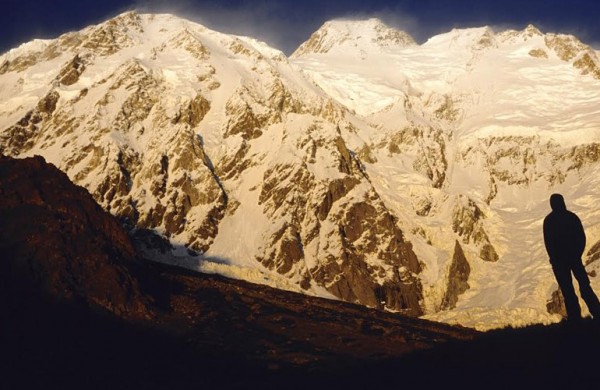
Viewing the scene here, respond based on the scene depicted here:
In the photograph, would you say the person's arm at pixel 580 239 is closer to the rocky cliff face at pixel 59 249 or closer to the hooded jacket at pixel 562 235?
the hooded jacket at pixel 562 235

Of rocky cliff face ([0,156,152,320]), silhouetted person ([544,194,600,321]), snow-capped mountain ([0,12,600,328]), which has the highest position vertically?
snow-capped mountain ([0,12,600,328])

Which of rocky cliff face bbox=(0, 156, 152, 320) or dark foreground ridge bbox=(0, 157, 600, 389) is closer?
dark foreground ridge bbox=(0, 157, 600, 389)

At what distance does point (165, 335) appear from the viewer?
162 ft

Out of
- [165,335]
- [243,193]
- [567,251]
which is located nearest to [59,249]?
[165,335]

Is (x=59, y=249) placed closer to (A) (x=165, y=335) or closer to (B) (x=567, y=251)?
(A) (x=165, y=335)

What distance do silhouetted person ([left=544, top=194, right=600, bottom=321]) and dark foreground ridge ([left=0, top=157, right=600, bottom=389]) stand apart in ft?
2.78

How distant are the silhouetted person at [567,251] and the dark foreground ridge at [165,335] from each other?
33.3 inches

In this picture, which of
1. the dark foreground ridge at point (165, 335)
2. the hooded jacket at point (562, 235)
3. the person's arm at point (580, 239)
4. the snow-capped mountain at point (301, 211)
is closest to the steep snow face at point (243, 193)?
the snow-capped mountain at point (301, 211)

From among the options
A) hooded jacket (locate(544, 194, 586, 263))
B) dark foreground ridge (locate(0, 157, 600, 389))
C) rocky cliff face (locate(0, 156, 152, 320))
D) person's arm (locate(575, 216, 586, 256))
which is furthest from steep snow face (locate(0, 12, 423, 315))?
person's arm (locate(575, 216, 586, 256))

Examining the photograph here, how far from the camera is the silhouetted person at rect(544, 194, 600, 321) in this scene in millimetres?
24453

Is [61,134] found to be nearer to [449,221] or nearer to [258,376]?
[449,221]

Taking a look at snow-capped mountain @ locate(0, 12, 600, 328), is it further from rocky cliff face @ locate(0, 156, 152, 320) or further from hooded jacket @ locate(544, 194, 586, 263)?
hooded jacket @ locate(544, 194, 586, 263)

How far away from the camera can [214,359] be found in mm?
44281

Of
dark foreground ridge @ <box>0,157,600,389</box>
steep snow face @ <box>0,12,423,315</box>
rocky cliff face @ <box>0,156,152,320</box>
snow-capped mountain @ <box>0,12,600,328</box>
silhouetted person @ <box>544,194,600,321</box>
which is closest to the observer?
silhouetted person @ <box>544,194,600,321</box>
